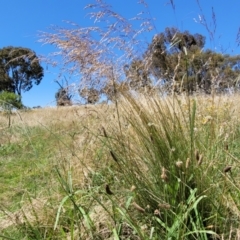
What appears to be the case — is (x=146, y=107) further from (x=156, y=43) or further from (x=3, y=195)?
(x=3, y=195)

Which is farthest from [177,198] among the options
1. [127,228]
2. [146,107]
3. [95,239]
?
[146,107]

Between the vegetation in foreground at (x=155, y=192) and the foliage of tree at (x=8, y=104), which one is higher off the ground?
the foliage of tree at (x=8, y=104)

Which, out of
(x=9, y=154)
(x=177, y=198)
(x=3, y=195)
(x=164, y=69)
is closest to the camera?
(x=177, y=198)

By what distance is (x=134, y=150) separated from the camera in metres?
1.88

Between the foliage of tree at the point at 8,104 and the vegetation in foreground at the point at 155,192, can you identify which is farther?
the foliage of tree at the point at 8,104

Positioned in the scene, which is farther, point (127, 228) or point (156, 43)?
point (156, 43)

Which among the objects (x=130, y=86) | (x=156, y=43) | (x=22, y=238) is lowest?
(x=22, y=238)

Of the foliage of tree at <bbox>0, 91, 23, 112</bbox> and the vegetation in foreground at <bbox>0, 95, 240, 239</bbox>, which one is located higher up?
the foliage of tree at <bbox>0, 91, 23, 112</bbox>

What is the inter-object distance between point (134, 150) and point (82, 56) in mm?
700

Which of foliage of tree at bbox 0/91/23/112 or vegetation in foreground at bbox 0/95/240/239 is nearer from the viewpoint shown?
vegetation in foreground at bbox 0/95/240/239

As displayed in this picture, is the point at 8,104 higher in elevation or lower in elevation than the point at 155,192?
higher

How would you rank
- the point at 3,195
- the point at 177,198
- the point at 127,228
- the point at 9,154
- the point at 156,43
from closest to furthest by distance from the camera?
the point at 177,198
the point at 127,228
the point at 156,43
the point at 3,195
the point at 9,154

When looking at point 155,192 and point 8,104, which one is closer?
point 155,192

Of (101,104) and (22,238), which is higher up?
(101,104)
